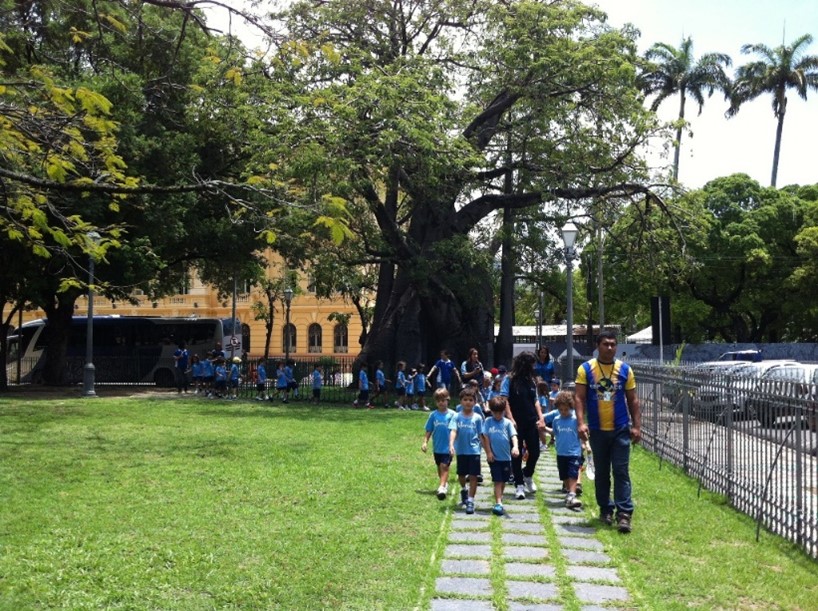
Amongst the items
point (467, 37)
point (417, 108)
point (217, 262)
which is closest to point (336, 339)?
point (217, 262)

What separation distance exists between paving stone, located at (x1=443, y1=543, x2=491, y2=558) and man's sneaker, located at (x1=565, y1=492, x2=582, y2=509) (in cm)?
197

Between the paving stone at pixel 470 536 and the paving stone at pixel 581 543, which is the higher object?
the paving stone at pixel 581 543

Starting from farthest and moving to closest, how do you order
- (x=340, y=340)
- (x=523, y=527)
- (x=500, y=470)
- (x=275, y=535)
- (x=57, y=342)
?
(x=340, y=340) → (x=57, y=342) → (x=500, y=470) → (x=523, y=527) → (x=275, y=535)

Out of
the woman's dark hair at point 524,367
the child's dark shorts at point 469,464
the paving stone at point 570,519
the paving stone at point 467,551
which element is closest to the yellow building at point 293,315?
the woman's dark hair at point 524,367

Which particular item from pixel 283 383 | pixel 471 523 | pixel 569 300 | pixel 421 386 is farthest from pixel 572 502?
pixel 283 383

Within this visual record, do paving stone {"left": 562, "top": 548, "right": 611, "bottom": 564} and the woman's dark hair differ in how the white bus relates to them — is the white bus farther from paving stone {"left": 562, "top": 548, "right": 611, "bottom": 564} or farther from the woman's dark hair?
paving stone {"left": 562, "top": 548, "right": 611, "bottom": 564}

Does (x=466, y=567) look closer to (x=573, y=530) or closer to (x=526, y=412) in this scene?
(x=573, y=530)

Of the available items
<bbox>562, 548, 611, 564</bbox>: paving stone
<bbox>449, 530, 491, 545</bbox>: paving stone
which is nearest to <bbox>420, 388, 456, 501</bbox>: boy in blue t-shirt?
<bbox>449, 530, 491, 545</bbox>: paving stone

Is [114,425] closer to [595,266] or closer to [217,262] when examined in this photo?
[217,262]

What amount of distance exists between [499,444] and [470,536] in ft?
5.11

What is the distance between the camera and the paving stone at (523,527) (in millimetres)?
7461

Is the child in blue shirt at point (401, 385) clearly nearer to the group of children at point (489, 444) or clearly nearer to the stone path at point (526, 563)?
the group of children at point (489, 444)

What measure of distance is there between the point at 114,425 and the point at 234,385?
10519 millimetres

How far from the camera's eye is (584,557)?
6492 mm
